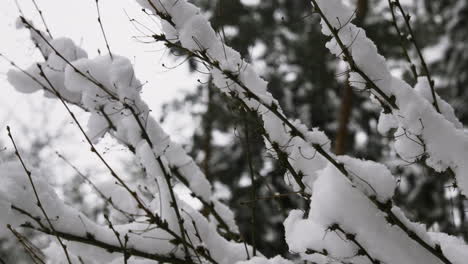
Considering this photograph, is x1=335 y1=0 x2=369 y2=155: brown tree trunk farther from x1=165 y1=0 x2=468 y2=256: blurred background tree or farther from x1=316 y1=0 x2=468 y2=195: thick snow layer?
x1=316 y1=0 x2=468 y2=195: thick snow layer

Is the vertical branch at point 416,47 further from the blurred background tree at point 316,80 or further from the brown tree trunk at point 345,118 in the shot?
the blurred background tree at point 316,80

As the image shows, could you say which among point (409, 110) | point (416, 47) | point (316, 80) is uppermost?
point (316, 80)

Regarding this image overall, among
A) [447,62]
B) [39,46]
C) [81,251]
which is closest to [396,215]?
[81,251]

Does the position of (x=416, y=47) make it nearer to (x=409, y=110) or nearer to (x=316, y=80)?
(x=409, y=110)

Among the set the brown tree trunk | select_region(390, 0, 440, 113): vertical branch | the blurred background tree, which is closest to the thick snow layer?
select_region(390, 0, 440, 113): vertical branch

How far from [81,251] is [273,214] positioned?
7436 millimetres

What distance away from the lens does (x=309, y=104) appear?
9.58 m

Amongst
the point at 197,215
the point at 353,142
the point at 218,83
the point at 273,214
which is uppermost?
the point at 353,142

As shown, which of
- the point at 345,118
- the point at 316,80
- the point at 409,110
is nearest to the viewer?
the point at 409,110

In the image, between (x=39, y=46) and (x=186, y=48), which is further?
(x=39, y=46)

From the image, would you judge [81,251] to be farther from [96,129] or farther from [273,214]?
[273,214]

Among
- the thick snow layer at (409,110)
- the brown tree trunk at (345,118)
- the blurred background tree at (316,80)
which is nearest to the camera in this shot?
the thick snow layer at (409,110)

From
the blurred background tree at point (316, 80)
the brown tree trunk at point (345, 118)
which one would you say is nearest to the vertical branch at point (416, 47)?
the brown tree trunk at point (345, 118)

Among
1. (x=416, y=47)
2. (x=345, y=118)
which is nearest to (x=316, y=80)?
(x=345, y=118)
